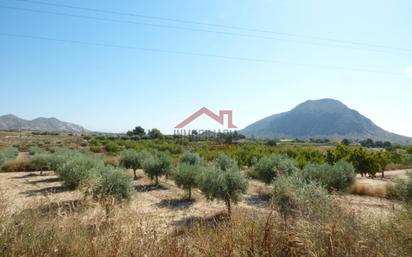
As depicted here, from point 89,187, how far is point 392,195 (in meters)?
16.1

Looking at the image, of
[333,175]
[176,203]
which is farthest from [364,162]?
[176,203]

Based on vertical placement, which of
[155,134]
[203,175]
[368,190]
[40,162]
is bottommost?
[368,190]

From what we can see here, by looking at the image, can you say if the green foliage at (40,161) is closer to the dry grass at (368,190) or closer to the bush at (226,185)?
the bush at (226,185)

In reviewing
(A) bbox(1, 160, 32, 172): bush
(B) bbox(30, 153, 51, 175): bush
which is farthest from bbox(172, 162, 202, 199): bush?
(A) bbox(1, 160, 32, 172): bush

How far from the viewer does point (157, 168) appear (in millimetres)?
16719

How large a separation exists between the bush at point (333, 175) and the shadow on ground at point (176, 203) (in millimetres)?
5819

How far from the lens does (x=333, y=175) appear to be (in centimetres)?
1327

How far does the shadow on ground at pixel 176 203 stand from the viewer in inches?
460

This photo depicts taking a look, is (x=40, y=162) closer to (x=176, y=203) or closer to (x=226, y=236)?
(x=176, y=203)

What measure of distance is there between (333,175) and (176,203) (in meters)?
7.99

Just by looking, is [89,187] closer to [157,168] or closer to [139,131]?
[157,168]

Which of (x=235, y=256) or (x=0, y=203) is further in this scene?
(x=0, y=203)

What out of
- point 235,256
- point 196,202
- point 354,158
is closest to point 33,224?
point 235,256

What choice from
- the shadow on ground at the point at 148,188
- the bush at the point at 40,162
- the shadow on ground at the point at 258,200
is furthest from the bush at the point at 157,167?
the bush at the point at 40,162
